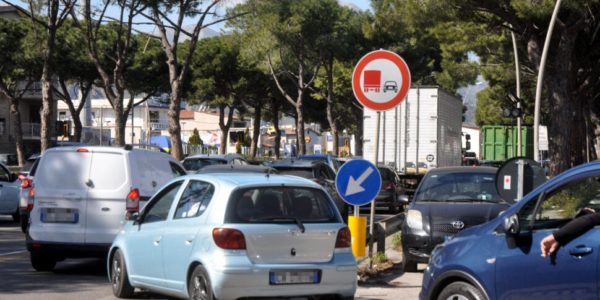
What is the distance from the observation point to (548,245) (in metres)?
6.92

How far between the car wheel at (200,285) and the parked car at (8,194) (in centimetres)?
1456

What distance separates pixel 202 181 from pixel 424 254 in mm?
4606

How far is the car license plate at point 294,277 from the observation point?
8.95 meters

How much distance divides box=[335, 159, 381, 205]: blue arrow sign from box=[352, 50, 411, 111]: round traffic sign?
0.82 m

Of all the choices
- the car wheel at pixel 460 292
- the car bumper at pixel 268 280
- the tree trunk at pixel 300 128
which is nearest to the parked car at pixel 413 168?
the tree trunk at pixel 300 128

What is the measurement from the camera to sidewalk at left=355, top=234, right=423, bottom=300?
1171 cm

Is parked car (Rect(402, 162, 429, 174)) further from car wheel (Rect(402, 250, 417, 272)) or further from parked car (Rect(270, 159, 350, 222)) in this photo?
car wheel (Rect(402, 250, 417, 272))

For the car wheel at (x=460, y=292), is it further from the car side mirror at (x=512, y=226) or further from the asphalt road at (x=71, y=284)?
→ the asphalt road at (x=71, y=284)

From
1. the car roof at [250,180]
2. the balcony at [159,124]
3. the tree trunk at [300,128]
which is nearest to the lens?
the car roof at [250,180]

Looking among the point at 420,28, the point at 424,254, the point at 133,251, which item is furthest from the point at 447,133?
the point at 133,251

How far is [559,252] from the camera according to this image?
22.7 ft

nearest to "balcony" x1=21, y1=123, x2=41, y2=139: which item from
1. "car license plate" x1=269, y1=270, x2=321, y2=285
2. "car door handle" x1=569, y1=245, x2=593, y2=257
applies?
"car license plate" x1=269, y1=270, x2=321, y2=285

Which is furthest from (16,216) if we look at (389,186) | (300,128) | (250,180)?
(300,128)

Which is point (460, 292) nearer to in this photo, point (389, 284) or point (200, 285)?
point (200, 285)
